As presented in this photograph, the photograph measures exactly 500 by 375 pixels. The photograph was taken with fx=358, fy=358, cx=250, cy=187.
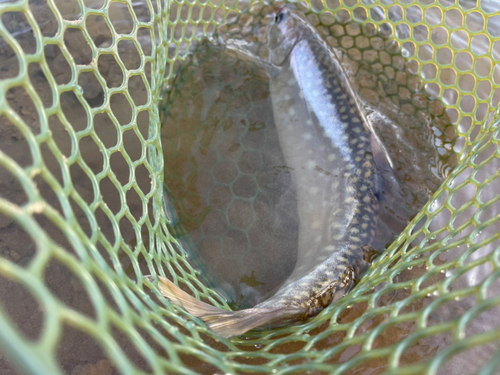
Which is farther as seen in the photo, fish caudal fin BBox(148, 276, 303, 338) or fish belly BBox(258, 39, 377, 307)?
fish belly BBox(258, 39, 377, 307)

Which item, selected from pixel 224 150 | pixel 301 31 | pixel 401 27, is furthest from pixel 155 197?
pixel 401 27

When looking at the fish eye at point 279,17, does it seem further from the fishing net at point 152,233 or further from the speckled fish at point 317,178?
the fishing net at point 152,233

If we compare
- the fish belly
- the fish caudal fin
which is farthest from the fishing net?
the fish belly

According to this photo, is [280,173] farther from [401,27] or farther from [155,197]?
[401,27]

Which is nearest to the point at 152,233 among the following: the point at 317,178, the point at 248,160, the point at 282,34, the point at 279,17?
the point at 248,160

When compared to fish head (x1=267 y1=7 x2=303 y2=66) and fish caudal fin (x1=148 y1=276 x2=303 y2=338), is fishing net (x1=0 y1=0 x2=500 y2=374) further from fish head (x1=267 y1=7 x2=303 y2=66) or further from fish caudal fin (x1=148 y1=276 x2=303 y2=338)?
fish head (x1=267 y1=7 x2=303 y2=66)

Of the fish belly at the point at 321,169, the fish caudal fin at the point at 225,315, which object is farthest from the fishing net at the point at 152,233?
the fish belly at the point at 321,169
